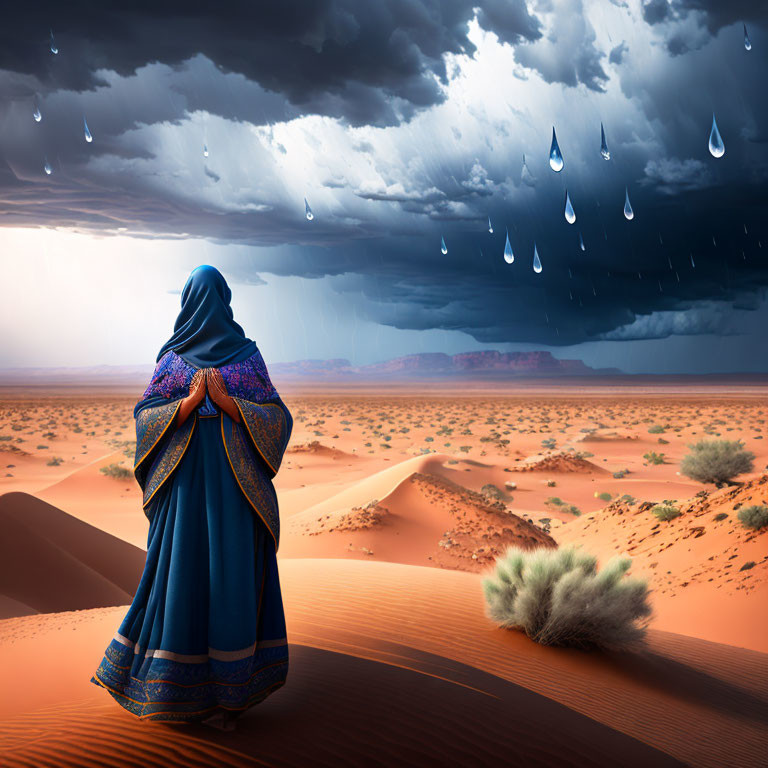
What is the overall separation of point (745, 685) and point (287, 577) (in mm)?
5321

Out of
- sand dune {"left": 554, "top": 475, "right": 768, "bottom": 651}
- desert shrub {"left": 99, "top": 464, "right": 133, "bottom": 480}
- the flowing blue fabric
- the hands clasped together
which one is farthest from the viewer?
desert shrub {"left": 99, "top": 464, "right": 133, "bottom": 480}

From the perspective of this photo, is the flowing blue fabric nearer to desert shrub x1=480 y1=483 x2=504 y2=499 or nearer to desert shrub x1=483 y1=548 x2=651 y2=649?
desert shrub x1=483 y1=548 x2=651 y2=649

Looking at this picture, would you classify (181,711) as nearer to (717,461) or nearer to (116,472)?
(717,461)

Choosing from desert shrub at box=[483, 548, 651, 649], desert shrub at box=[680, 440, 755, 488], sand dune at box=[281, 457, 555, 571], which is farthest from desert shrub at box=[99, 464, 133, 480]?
desert shrub at box=[483, 548, 651, 649]

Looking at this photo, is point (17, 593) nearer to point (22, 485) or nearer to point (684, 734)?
point (684, 734)

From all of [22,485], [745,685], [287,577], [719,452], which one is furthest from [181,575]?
[22,485]

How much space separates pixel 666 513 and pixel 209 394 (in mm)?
11579

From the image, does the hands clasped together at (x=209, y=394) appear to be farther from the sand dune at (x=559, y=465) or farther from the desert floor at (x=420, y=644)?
the sand dune at (x=559, y=465)

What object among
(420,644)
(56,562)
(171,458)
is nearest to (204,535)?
(171,458)

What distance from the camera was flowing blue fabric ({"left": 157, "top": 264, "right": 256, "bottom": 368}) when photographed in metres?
4.11

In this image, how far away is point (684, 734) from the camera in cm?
493

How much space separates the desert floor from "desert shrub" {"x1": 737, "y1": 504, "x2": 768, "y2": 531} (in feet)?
0.75

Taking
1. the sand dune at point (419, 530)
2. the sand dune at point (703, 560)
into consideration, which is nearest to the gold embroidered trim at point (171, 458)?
the sand dune at point (703, 560)

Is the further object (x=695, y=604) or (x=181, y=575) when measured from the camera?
(x=695, y=604)
